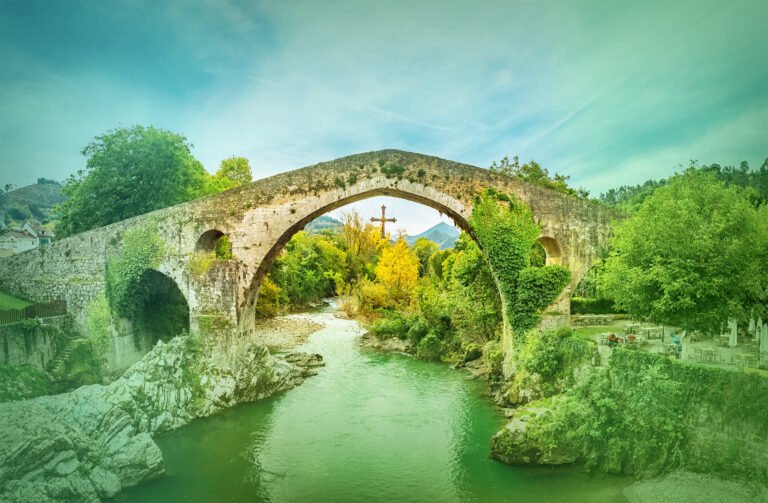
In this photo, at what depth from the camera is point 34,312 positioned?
44.9 feet

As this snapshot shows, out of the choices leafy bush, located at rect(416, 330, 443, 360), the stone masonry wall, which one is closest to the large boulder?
leafy bush, located at rect(416, 330, 443, 360)

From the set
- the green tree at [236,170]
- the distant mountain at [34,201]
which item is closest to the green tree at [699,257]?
the green tree at [236,170]

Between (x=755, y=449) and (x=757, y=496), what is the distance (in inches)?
28.5

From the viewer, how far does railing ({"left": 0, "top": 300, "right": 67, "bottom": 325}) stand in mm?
12609

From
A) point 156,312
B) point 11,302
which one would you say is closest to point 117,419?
point 156,312

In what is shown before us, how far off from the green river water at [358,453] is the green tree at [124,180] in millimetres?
9356

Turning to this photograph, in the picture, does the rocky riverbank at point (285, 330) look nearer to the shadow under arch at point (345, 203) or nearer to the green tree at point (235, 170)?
the shadow under arch at point (345, 203)

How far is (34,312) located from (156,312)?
331cm

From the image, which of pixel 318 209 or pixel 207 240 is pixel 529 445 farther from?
pixel 207 240

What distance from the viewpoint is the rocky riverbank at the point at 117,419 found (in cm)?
A: 830

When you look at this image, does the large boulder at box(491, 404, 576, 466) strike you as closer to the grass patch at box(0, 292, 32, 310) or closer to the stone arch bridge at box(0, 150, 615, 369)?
the stone arch bridge at box(0, 150, 615, 369)

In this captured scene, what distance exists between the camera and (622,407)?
938 cm

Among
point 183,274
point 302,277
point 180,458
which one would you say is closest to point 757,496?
point 180,458

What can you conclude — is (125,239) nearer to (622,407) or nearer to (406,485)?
(406,485)
